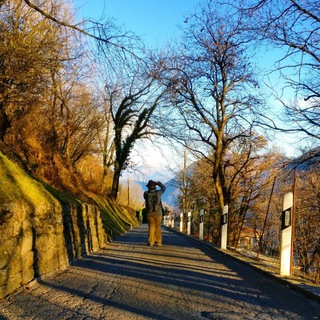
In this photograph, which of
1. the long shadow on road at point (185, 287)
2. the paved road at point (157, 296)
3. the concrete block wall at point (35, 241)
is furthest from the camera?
the concrete block wall at point (35, 241)

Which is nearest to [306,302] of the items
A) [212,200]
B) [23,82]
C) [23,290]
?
[23,290]

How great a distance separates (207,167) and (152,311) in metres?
30.0

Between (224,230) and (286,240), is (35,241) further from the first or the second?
(224,230)

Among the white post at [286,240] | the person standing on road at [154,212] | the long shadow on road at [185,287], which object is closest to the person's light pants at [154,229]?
the person standing on road at [154,212]

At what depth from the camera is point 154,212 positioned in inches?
499

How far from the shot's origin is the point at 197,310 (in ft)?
15.1

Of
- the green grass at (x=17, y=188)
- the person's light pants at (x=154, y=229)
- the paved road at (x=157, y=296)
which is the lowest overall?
the paved road at (x=157, y=296)

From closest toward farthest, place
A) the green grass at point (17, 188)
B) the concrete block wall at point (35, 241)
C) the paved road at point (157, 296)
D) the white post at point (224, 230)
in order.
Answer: the paved road at point (157, 296)
the concrete block wall at point (35, 241)
the green grass at point (17, 188)
the white post at point (224, 230)

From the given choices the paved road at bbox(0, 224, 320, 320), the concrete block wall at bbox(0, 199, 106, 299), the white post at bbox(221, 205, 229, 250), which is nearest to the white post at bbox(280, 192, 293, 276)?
the paved road at bbox(0, 224, 320, 320)

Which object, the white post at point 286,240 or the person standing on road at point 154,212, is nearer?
the white post at point 286,240

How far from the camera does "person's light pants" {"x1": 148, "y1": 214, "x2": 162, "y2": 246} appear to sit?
12445mm

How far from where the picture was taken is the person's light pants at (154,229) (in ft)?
40.8

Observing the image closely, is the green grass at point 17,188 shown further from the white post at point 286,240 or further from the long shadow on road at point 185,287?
the white post at point 286,240

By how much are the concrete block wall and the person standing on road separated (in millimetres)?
3280
